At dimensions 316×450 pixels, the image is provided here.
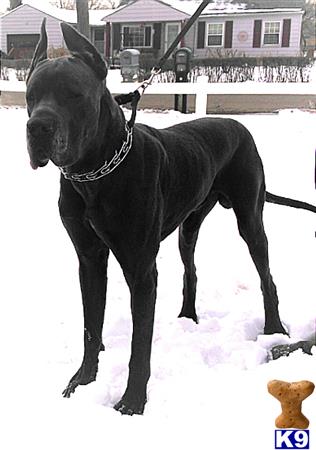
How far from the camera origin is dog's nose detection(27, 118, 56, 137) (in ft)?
5.62

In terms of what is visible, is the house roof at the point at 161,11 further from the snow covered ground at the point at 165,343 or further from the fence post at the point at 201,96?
the snow covered ground at the point at 165,343

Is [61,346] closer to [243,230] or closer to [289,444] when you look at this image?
[243,230]

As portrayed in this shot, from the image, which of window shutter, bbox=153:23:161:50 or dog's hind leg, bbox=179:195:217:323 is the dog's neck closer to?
dog's hind leg, bbox=179:195:217:323

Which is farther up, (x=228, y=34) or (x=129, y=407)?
(x=228, y=34)

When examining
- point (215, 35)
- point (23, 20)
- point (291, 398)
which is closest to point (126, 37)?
point (215, 35)

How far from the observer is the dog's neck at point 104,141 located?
2023mm

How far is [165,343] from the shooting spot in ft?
9.19

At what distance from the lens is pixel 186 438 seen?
189 centimetres

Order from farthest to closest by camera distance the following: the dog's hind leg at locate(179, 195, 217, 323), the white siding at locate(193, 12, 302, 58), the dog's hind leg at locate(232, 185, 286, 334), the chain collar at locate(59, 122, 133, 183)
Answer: the white siding at locate(193, 12, 302, 58) < the dog's hind leg at locate(179, 195, 217, 323) < the dog's hind leg at locate(232, 185, 286, 334) < the chain collar at locate(59, 122, 133, 183)

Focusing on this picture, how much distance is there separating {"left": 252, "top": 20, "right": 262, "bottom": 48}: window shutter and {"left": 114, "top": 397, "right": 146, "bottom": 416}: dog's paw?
1207 cm

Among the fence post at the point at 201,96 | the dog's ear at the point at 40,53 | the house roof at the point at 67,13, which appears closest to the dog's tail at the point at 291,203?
the dog's ear at the point at 40,53

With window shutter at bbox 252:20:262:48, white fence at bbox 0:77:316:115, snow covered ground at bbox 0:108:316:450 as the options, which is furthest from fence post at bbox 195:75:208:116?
window shutter at bbox 252:20:262:48

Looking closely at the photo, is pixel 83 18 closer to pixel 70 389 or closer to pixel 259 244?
pixel 259 244

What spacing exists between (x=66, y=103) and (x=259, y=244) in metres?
1.47
